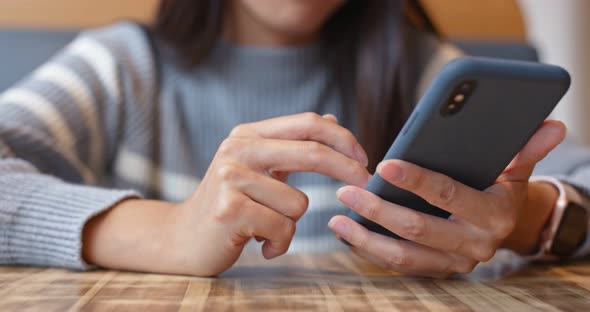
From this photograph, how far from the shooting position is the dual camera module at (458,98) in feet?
1.32

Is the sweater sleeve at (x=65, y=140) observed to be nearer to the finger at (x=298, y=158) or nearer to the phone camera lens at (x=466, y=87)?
the finger at (x=298, y=158)

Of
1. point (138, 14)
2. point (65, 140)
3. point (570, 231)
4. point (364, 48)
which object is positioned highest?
point (138, 14)

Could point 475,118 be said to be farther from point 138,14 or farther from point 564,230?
point 138,14

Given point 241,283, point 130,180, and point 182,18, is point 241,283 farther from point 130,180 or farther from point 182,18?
point 182,18

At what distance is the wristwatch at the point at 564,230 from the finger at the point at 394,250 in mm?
184

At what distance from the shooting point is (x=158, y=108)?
1.04 m

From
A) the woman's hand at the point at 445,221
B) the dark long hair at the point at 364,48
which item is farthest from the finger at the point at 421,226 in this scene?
the dark long hair at the point at 364,48

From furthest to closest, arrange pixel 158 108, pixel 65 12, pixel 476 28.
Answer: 1. pixel 476 28
2. pixel 65 12
3. pixel 158 108

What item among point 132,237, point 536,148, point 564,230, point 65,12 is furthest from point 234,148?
point 65,12

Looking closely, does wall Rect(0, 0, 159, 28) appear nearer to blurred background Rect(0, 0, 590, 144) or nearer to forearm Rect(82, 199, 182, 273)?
blurred background Rect(0, 0, 590, 144)

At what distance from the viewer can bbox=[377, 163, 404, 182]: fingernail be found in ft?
1.48

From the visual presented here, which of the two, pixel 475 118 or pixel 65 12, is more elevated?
pixel 65 12

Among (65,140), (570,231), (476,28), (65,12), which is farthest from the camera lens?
(476,28)

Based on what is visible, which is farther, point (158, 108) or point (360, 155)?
A: point (158, 108)
